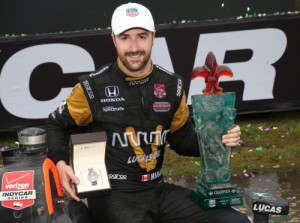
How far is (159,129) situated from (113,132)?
265 mm

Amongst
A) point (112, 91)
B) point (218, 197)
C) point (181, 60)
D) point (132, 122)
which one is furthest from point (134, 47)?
point (181, 60)

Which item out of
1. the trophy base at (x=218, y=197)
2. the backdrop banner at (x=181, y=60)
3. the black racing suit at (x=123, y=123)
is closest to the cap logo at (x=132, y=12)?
the black racing suit at (x=123, y=123)

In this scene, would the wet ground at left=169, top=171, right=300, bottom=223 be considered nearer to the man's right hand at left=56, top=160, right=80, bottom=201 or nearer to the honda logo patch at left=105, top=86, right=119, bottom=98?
the honda logo patch at left=105, top=86, right=119, bottom=98

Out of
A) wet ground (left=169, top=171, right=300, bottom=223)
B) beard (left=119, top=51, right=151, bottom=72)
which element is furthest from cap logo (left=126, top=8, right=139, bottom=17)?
wet ground (left=169, top=171, right=300, bottom=223)

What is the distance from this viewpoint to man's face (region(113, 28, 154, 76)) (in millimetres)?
3014

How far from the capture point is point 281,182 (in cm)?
555

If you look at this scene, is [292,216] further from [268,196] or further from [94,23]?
[94,23]

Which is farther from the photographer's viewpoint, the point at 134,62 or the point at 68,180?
the point at 134,62

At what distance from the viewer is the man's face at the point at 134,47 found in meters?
3.01

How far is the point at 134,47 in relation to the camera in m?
3.00

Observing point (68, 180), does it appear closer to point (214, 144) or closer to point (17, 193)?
point (17, 193)

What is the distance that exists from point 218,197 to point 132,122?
0.61 meters

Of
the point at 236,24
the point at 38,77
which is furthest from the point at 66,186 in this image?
the point at 236,24

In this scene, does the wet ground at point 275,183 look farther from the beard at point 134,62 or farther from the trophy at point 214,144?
the beard at point 134,62
